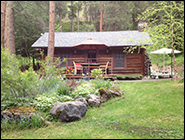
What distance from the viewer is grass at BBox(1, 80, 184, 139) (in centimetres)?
363

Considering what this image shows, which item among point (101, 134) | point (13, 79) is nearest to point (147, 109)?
point (101, 134)

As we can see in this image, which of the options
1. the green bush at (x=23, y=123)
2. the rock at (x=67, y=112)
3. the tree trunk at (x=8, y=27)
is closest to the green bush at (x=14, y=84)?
the green bush at (x=23, y=123)

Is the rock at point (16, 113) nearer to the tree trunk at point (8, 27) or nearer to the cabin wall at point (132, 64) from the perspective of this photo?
the tree trunk at point (8, 27)

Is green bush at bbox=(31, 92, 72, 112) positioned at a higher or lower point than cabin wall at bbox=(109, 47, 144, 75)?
lower

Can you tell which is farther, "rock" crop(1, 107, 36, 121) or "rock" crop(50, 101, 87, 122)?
"rock" crop(50, 101, 87, 122)

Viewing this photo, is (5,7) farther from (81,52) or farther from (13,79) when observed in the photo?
(13,79)

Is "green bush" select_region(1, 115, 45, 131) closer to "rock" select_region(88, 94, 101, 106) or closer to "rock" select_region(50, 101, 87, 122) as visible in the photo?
"rock" select_region(50, 101, 87, 122)

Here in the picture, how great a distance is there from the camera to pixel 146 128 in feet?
13.0

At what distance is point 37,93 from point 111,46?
32.5 feet

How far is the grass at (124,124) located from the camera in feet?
11.9

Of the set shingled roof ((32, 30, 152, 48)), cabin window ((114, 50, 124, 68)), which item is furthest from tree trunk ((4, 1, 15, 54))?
cabin window ((114, 50, 124, 68))

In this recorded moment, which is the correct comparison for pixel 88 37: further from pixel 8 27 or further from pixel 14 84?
pixel 14 84

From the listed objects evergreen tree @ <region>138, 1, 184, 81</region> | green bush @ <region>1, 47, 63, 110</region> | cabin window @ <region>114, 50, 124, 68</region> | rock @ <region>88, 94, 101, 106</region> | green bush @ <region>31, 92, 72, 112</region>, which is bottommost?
rock @ <region>88, 94, 101, 106</region>

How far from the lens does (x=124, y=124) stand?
13.8 feet
